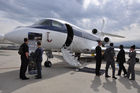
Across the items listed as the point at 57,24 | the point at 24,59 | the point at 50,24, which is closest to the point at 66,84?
the point at 24,59

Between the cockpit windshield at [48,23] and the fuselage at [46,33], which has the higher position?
the cockpit windshield at [48,23]

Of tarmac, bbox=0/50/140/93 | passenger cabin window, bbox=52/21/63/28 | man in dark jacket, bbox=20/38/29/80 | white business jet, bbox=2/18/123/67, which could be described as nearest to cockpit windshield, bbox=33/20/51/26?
white business jet, bbox=2/18/123/67

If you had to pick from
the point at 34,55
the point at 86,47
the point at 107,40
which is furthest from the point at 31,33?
the point at 107,40

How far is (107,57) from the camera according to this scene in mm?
6906

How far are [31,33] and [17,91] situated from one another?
4.05 metres

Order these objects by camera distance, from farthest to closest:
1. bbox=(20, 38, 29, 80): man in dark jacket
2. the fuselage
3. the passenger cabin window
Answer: the passenger cabin window → the fuselage → bbox=(20, 38, 29, 80): man in dark jacket

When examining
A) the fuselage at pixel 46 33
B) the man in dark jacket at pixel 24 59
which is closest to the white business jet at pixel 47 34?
the fuselage at pixel 46 33

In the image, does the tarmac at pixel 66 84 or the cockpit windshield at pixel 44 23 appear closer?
the tarmac at pixel 66 84

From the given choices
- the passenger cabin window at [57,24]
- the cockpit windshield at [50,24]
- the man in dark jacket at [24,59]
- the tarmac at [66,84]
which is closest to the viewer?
the tarmac at [66,84]

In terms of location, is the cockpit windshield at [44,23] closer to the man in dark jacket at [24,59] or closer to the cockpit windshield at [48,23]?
the cockpit windshield at [48,23]

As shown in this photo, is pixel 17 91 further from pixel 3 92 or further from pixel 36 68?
pixel 36 68

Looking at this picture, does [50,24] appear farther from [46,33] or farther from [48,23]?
[46,33]

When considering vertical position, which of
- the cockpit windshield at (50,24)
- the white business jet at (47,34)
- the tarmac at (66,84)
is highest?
the cockpit windshield at (50,24)

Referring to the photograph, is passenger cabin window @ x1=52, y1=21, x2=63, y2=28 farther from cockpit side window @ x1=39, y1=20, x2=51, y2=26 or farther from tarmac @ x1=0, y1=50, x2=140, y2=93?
tarmac @ x1=0, y1=50, x2=140, y2=93
